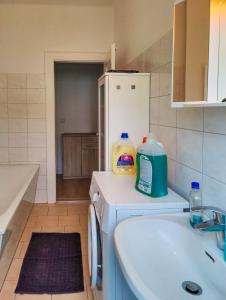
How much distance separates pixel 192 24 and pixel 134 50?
167cm

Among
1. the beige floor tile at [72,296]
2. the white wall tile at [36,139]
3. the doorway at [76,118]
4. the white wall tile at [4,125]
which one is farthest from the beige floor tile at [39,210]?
the beige floor tile at [72,296]

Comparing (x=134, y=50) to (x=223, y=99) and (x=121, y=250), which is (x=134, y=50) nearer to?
(x=223, y=99)

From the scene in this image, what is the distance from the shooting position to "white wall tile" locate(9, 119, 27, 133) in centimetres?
415

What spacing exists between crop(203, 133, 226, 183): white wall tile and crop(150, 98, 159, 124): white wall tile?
2.70 feet

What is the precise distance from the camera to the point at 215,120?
4.48ft

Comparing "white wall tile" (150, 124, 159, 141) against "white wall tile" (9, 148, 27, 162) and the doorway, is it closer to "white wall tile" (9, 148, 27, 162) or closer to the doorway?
"white wall tile" (9, 148, 27, 162)

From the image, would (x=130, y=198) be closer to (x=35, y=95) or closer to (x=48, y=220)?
(x=48, y=220)

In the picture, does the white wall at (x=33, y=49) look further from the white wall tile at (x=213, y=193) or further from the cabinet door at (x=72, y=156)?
the white wall tile at (x=213, y=193)

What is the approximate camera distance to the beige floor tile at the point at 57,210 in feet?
12.7

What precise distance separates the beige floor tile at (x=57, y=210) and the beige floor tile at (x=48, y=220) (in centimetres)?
11

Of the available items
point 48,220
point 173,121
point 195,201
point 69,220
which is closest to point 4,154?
point 48,220

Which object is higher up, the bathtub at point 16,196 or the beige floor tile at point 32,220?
the bathtub at point 16,196

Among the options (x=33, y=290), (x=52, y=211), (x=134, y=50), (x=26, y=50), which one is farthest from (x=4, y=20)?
(x=33, y=290)

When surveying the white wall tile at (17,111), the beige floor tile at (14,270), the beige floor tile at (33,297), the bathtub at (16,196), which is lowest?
the beige floor tile at (33,297)
